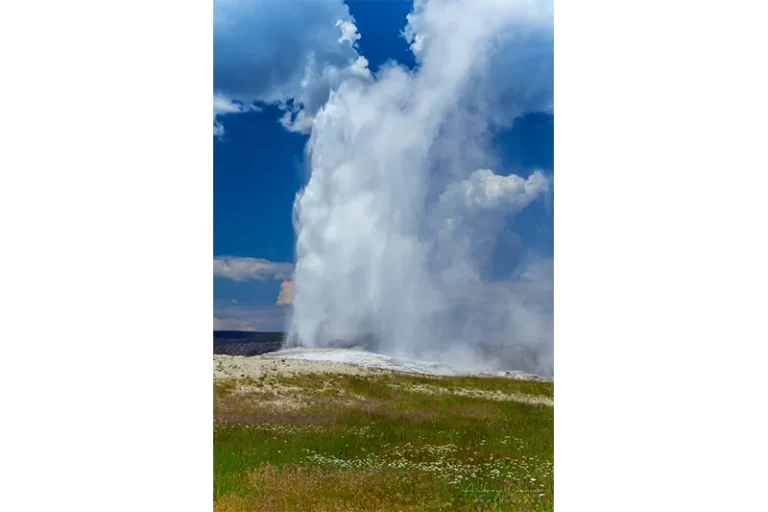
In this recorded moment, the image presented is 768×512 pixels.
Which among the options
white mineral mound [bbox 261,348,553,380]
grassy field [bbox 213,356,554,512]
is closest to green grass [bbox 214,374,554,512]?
grassy field [bbox 213,356,554,512]

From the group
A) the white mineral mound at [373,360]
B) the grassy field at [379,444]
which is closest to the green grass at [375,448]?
the grassy field at [379,444]

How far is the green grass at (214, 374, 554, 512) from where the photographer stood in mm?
7305

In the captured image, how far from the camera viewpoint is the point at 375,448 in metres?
9.75

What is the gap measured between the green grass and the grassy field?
2 centimetres

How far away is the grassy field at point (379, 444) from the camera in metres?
7.32

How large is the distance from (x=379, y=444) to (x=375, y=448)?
375 mm

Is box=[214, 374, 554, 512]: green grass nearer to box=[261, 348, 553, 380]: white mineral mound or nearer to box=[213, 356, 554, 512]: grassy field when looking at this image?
box=[213, 356, 554, 512]: grassy field

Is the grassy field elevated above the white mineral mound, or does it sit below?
below

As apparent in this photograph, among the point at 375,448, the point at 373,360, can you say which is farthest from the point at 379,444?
the point at 373,360
